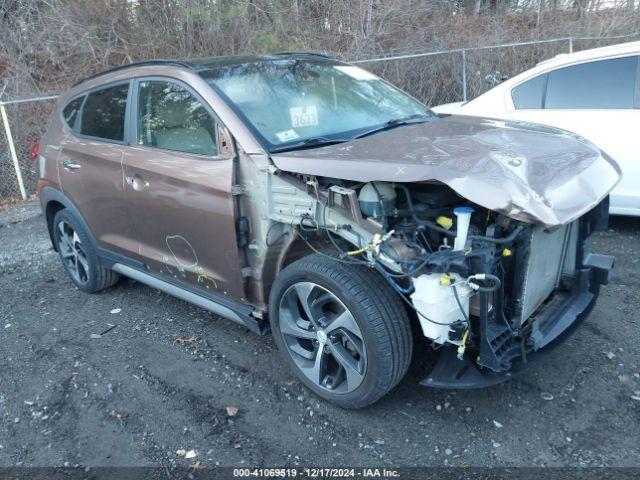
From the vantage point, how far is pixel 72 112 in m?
4.68

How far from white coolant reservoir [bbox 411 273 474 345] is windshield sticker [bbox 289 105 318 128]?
1365 mm

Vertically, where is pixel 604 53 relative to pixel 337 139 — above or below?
above

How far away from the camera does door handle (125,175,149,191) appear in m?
3.74

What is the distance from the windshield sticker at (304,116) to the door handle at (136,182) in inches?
43.2

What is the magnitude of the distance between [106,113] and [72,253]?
1.43m

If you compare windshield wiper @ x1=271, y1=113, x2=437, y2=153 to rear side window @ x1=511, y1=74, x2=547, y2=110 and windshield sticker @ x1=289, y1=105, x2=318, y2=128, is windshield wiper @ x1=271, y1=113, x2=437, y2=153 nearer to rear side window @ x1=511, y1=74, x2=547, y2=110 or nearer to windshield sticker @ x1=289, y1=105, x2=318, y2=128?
windshield sticker @ x1=289, y1=105, x2=318, y2=128

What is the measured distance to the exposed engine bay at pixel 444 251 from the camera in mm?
2508

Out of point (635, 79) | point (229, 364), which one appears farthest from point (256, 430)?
point (635, 79)

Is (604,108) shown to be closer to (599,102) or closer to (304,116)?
(599,102)

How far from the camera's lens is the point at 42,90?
34.1 ft

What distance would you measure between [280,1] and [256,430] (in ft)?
33.9

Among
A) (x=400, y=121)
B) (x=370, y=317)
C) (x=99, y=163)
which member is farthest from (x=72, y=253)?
(x=370, y=317)

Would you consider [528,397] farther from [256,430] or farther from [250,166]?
[250,166]

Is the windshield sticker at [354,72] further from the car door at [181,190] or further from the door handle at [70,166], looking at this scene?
→ the door handle at [70,166]
